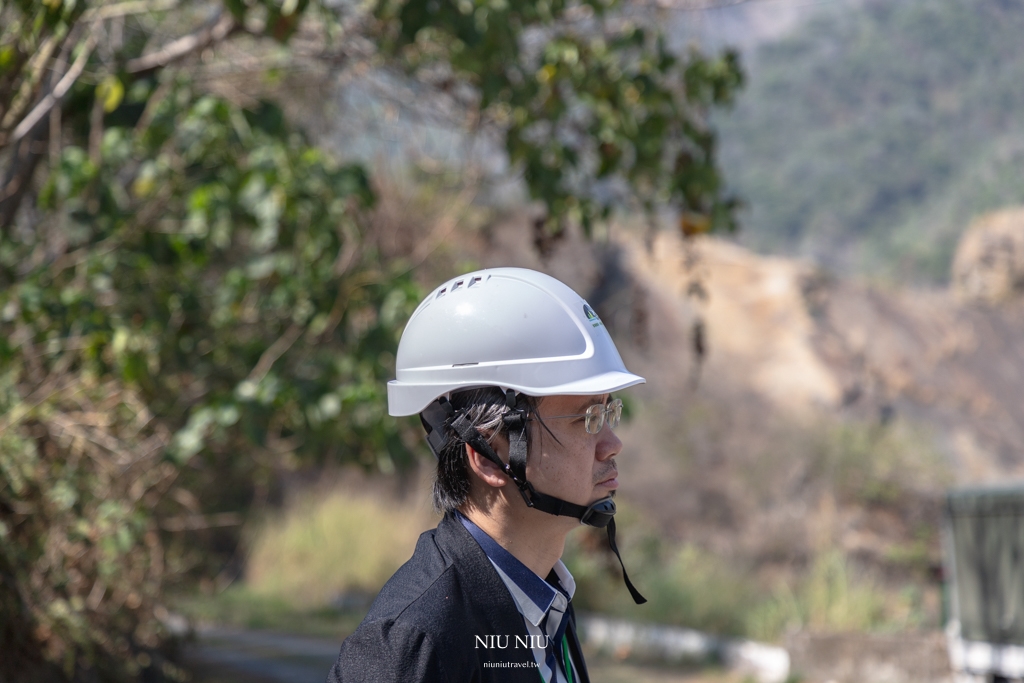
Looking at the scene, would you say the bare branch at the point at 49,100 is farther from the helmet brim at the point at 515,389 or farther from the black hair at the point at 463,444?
the black hair at the point at 463,444

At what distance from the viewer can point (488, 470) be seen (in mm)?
1711

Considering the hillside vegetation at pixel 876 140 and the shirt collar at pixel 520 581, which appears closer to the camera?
the shirt collar at pixel 520 581

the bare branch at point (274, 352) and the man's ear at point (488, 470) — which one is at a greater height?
the man's ear at point (488, 470)

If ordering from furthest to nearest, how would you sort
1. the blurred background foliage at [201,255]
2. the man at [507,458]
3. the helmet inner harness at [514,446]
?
1. the blurred background foliage at [201,255]
2. the helmet inner harness at [514,446]
3. the man at [507,458]

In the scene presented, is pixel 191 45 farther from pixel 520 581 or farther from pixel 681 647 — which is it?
pixel 681 647

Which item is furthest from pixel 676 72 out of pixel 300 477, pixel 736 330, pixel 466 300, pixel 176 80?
pixel 736 330

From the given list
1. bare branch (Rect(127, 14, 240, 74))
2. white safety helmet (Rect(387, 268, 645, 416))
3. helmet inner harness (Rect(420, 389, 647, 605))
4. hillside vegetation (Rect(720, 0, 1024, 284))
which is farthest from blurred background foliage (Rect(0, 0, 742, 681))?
hillside vegetation (Rect(720, 0, 1024, 284))

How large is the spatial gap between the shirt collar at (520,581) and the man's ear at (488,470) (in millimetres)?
87

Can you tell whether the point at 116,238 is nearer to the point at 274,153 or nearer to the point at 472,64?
the point at 274,153

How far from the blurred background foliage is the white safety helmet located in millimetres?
2513

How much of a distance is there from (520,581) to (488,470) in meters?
0.20

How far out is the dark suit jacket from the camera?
1449mm

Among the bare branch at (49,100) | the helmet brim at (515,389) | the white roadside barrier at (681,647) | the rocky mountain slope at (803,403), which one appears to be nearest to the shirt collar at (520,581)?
the helmet brim at (515,389)

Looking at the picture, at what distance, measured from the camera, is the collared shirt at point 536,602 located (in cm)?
166
